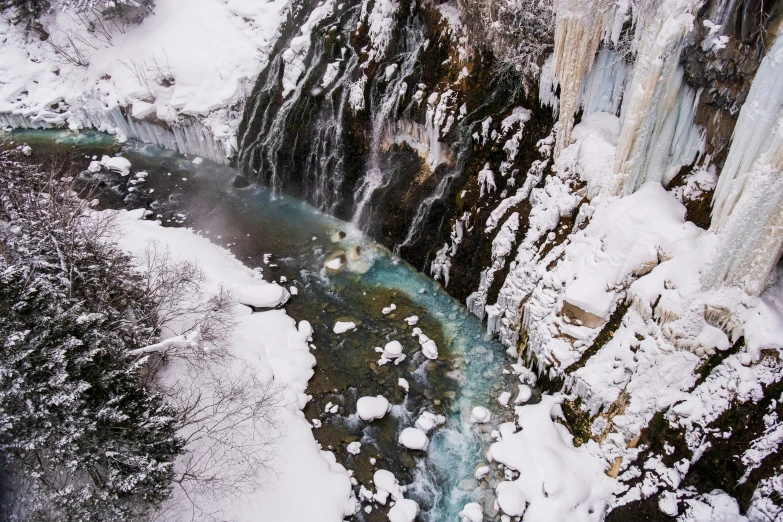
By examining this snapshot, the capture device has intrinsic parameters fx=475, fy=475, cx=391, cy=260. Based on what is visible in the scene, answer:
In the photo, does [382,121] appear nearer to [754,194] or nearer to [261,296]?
[261,296]

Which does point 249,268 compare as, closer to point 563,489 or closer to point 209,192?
point 209,192

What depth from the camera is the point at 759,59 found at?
772cm

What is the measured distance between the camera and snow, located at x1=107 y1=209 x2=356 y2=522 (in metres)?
9.14

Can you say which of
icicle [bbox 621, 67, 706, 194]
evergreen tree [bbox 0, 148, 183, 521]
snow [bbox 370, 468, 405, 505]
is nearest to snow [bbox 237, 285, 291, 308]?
evergreen tree [bbox 0, 148, 183, 521]

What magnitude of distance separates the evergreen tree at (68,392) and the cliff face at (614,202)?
8094 mm

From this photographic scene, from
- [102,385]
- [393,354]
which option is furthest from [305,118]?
[102,385]

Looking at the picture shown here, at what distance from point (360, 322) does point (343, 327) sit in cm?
50

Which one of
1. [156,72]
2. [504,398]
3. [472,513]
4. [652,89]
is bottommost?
[472,513]

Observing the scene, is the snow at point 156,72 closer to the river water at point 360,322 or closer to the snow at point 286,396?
the river water at point 360,322

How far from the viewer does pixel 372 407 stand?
10.9m

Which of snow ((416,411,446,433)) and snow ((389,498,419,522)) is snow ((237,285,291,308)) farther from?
snow ((389,498,419,522))

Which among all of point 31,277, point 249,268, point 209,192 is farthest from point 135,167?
point 31,277

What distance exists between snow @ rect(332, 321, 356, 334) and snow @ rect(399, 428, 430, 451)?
3.44 meters

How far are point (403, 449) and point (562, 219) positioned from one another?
6375 millimetres
